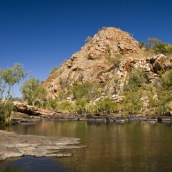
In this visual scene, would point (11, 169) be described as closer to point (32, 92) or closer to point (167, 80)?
point (32, 92)

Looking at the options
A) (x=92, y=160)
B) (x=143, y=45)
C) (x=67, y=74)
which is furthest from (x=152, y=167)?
(x=143, y=45)

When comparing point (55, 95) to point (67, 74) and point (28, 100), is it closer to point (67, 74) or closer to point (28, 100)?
point (67, 74)

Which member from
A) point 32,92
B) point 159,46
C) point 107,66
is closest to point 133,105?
point 32,92

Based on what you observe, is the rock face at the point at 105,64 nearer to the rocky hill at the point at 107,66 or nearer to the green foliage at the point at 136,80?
the rocky hill at the point at 107,66

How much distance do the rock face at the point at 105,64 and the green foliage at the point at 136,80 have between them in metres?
5.58

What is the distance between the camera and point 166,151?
3044cm

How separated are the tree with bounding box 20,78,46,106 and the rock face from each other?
26.3 metres

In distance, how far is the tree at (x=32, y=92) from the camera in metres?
126

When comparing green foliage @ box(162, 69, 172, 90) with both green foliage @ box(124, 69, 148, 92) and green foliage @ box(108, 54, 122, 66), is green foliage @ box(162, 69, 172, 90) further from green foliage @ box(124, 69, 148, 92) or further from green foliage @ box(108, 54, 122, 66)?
green foliage @ box(108, 54, 122, 66)

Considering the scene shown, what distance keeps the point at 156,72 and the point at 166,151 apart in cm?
11330

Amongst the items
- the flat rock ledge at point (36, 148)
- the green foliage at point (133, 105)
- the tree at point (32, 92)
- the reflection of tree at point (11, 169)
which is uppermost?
the tree at point (32, 92)

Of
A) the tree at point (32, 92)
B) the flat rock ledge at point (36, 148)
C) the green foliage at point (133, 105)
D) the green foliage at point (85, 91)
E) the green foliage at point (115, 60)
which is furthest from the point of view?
the green foliage at point (115, 60)

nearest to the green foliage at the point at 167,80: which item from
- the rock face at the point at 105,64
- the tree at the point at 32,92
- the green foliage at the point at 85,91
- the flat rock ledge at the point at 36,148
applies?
the rock face at the point at 105,64

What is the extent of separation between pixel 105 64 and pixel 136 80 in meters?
46.3
